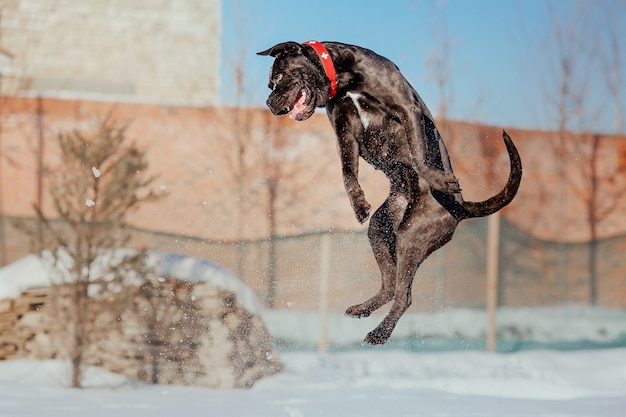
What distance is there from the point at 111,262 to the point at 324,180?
13.2ft

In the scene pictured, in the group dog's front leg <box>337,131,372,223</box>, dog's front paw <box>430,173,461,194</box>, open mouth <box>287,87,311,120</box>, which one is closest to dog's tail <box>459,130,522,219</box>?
dog's front paw <box>430,173,461,194</box>

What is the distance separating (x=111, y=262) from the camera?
716 cm

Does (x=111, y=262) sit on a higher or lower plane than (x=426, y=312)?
higher

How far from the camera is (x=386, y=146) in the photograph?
356 centimetres

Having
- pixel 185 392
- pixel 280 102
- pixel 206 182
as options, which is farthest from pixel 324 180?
pixel 280 102

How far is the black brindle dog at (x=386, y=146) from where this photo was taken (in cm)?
323

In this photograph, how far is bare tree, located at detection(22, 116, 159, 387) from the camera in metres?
7.05

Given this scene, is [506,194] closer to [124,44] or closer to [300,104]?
[300,104]

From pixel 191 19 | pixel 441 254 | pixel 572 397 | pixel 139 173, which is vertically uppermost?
pixel 191 19

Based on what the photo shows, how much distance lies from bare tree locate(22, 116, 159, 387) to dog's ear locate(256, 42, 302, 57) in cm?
416

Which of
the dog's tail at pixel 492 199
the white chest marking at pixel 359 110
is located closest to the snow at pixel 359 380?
the dog's tail at pixel 492 199

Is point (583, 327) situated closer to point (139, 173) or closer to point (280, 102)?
point (139, 173)

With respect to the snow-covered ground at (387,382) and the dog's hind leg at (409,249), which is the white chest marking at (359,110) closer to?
the dog's hind leg at (409,249)

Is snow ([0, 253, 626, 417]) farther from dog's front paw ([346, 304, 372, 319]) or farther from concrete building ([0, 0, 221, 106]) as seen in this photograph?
concrete building ([0, 0, 221, 106])
